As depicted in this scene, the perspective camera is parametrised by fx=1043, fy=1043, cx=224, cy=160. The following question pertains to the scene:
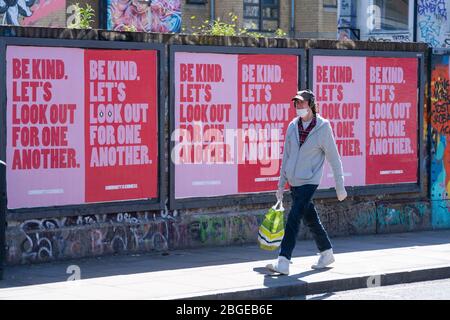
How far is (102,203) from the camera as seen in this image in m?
12.4

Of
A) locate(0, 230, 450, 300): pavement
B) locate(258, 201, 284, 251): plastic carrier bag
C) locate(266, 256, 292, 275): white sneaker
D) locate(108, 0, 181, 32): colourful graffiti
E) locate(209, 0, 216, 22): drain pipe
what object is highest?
locate(209, 0, 216, 22): drain pipe

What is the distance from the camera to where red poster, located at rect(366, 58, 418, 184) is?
49.2 ft

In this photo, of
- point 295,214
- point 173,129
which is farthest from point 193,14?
point 295,214

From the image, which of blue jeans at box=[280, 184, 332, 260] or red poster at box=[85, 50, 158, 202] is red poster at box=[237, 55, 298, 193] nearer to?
red poster at box=[85, 50, 158, 202]

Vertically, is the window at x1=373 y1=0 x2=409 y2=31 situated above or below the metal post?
above

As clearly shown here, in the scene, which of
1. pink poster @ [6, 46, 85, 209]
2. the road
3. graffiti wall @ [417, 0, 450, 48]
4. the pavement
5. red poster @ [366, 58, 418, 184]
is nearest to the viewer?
the pavement

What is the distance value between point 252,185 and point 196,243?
1.20 metres

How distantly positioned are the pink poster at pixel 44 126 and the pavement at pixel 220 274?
2.81ft

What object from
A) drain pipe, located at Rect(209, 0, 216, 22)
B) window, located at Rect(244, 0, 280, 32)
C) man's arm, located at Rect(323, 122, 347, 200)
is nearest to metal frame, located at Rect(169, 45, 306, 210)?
man's arm, located at Rect(323, 122, 347, 200)

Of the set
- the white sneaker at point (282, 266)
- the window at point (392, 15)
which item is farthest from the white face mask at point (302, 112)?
the window at point (392, 15)

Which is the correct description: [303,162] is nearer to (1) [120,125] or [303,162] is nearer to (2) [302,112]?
(2) [302,112]

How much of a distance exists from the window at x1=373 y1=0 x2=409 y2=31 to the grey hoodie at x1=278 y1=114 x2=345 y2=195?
16.1m
